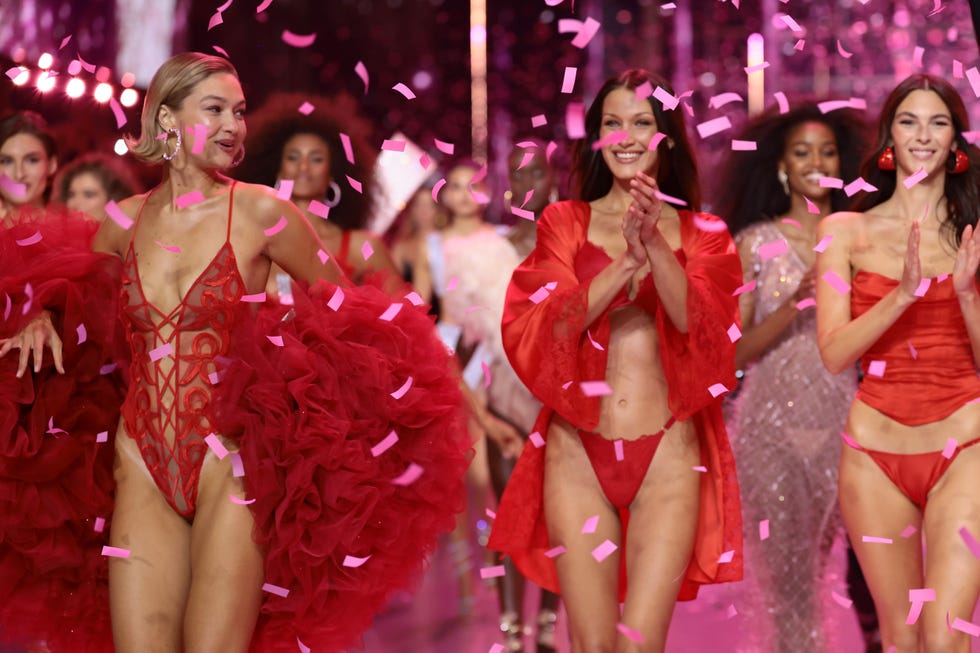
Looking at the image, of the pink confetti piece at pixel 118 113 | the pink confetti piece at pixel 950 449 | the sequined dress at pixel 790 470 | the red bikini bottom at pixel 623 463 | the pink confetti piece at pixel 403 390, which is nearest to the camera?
the pink confetti piece at pixel 403 390

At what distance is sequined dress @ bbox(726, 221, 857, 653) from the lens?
18.5 feet

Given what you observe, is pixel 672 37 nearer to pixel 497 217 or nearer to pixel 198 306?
pixel 497 217

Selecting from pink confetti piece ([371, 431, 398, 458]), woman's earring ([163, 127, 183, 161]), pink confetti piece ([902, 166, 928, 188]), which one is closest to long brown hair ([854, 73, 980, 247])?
pink confetti piece ([902, 166, 928, 188])

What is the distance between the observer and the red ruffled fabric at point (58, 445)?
4.00m

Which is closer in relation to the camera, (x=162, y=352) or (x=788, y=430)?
(x=162, y=352)

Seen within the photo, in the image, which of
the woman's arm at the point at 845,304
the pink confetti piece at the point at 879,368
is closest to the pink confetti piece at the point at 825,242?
the woman's arm at the point at 845,304

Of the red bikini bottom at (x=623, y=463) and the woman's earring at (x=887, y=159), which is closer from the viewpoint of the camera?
the red bikini bottom at (x=623, y=463)

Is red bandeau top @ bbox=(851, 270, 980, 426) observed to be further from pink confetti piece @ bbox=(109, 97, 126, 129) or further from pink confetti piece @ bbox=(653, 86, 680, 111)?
pink confetti piece @ bbox=(109, 97, 126, 129)

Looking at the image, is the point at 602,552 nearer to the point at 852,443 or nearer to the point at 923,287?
the point at 852,443

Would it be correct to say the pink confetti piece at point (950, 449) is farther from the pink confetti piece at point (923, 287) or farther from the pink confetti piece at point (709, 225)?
the pink confetti piece at point (709, 225)

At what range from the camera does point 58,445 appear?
13.3 feet

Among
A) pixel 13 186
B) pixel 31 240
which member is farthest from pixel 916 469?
pixel 13 186

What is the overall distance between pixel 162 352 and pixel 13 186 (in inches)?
99.4

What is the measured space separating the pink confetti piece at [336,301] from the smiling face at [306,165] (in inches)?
83.1
